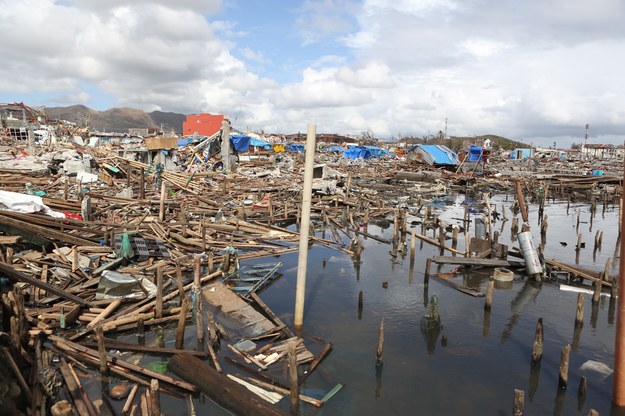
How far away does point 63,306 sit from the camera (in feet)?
29.9

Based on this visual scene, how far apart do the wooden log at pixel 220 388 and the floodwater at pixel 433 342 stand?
316 mm

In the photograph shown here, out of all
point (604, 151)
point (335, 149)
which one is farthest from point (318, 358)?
point (604, 151)

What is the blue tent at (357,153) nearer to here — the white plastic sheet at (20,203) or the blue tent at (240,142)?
the blue tent at (240,142)

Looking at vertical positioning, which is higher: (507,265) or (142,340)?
(507,265)

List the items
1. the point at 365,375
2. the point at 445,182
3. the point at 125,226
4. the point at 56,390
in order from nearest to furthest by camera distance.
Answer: the point at 56,390 < the point at 365,375 < the point at 125,226 < the point at 445,182

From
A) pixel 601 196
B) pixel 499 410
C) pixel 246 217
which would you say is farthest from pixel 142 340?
pixel 601 196

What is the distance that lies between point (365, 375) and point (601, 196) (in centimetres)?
3795

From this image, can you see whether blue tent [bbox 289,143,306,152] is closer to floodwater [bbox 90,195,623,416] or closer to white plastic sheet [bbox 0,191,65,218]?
floodwater [bbox 90,195,623,416]

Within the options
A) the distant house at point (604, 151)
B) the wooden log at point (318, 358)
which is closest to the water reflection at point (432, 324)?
the wooden log at point (318, 358)

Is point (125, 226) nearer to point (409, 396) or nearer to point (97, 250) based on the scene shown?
point (97, 250)

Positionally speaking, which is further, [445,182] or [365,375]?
[445,182]

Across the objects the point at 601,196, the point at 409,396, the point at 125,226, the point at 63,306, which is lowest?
the point at 409,396

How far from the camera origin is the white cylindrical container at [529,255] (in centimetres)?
1421

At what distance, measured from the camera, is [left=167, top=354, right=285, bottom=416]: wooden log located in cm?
656
